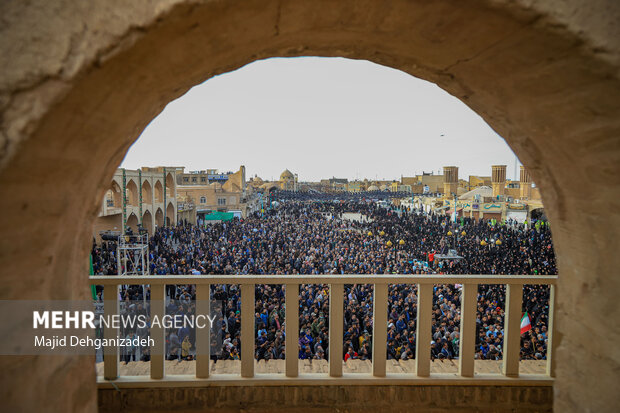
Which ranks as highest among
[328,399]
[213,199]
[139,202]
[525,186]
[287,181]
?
[287,181]

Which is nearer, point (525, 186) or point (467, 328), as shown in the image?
point (467, 328)

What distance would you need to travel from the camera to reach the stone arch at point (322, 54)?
1039 mm

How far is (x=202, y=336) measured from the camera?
3020 mm

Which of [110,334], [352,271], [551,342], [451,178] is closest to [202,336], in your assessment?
[110,334]

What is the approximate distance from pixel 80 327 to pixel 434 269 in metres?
14.7

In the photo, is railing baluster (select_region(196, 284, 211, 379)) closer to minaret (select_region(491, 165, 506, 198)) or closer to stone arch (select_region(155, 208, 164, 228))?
stone arch (select_region(155, 208, 164, 228))

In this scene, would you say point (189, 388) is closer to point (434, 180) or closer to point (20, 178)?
point (20, 178)

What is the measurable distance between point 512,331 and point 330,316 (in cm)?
156

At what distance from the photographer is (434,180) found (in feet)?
302

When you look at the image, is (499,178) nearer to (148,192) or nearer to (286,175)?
(148,192)

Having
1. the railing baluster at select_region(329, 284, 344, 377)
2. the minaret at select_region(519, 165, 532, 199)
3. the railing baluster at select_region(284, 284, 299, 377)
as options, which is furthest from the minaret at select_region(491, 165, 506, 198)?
the railing baluster at select_region(284, 284, 299, 377)

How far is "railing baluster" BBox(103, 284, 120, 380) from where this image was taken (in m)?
2.89

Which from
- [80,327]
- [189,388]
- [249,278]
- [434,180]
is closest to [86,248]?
[80,327]

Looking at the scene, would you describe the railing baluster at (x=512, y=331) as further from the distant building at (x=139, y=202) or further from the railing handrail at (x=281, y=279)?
the distant building at (x=139, y=202)
